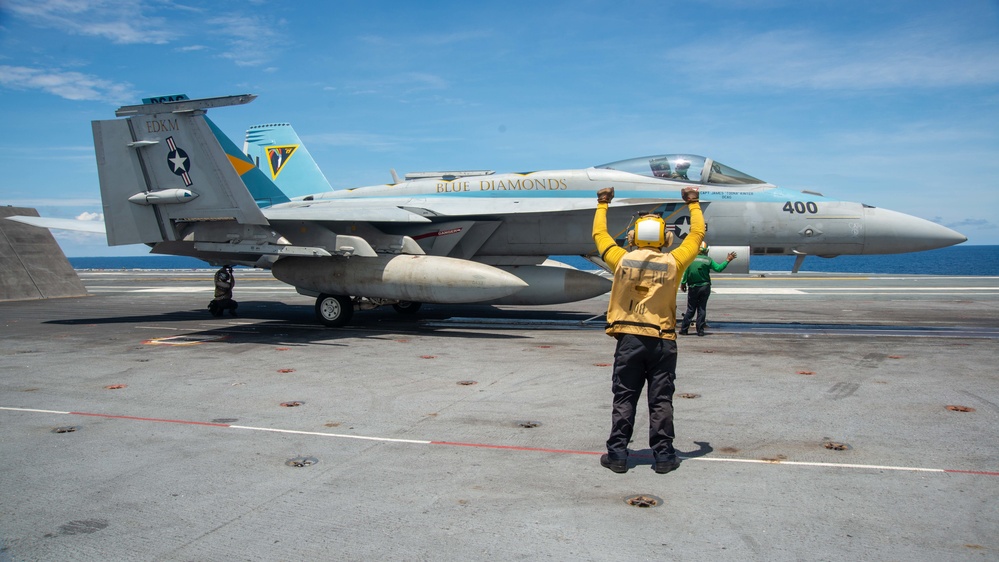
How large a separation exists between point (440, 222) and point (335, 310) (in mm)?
2617

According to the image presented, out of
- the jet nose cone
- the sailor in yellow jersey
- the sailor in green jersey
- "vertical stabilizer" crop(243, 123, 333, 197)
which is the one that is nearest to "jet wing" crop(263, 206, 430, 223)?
the sailor in green jersey

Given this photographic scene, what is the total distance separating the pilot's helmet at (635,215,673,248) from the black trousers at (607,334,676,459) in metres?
0.68

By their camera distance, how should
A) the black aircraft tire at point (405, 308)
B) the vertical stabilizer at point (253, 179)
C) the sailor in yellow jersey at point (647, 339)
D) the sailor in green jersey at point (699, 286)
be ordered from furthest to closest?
1. the vertical stabilizer at point (253, 179)
2. the black aircraft tire at point (405, 308)
3. the sailor in green jersey at point (699, 286)
4. the sailor in yellow jersey at point (647, 339)

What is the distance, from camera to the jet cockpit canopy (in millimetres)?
12891

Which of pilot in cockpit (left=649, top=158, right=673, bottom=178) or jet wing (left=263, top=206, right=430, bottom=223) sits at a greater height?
pilot in cockpit (left=649, top=158, right=673, bottom=178)

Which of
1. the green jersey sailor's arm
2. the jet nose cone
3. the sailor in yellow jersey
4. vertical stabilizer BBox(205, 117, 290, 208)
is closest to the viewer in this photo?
the sailor in yellow jersey

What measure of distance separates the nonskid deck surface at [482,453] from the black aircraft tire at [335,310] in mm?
2422

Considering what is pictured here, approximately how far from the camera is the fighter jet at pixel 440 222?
12141mm

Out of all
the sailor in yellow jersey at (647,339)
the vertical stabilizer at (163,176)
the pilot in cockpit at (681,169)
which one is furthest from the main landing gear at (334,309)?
the sailor in yellow jersey at (647,339)

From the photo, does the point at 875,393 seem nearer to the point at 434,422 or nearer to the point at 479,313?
the point at 434,422

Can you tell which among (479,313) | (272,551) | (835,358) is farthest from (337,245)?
(272,551)

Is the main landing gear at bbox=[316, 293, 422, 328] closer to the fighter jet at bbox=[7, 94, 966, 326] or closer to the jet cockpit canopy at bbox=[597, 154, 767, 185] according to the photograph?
the fighter jet at bbox=[7, 94, 966, 326]

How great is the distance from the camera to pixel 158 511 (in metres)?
4.11

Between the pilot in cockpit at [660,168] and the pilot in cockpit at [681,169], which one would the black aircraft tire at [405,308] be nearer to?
the pilot in cockpit at [660,168]
